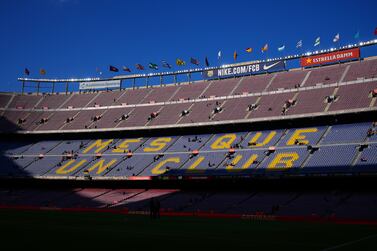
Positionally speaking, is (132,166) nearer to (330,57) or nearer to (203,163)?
(203,163)

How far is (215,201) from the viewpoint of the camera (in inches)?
2095

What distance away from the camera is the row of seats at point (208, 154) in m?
52.3

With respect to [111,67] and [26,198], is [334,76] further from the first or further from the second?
[26,198]

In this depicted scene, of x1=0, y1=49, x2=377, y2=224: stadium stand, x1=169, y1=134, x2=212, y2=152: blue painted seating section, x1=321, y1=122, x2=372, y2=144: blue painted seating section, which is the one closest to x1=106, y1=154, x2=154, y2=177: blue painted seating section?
x1=0, y1=49, x2=377, y2=224: stadium stand

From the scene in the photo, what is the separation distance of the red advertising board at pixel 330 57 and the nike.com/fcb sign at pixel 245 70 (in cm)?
486

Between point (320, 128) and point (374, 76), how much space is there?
12.8 meters

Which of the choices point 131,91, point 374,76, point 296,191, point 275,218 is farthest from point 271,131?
point 131,91

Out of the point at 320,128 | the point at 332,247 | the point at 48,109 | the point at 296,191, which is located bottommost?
the point at 332,247

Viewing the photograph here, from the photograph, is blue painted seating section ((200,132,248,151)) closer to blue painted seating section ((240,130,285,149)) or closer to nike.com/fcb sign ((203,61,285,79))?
blue painted seating section ((240,130,285,149))

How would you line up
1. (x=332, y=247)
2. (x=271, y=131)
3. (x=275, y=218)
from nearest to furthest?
(x=332, y=247) → (x=275, y=218) → (x=271, y=131)

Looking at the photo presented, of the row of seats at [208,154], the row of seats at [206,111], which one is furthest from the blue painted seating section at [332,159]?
the row of seats at [206,111]

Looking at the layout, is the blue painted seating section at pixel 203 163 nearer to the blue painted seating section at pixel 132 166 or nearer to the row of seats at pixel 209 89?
the blue painted seating section at pixel 132 166

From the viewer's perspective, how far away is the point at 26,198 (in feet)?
219

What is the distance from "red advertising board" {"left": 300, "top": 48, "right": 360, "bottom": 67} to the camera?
7056cm
